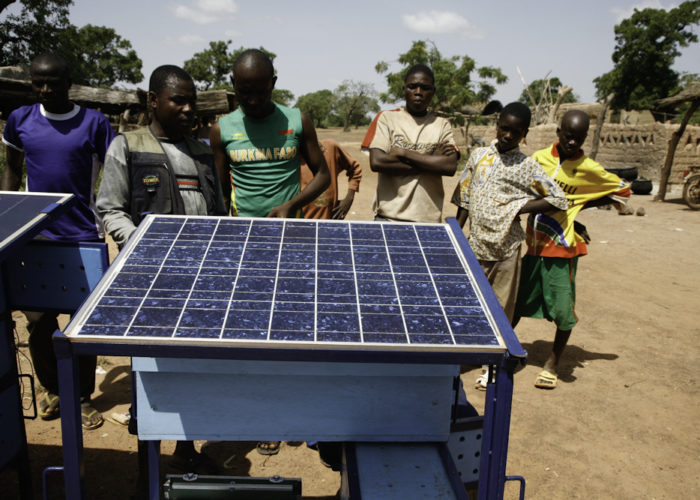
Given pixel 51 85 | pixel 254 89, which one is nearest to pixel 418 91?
pixel 254 89

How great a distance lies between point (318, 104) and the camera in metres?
67.2

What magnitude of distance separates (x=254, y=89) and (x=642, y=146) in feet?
56.4

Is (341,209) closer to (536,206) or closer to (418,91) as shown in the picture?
(418,91)

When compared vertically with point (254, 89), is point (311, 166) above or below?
below

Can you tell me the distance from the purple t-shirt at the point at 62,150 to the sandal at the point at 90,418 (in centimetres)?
111

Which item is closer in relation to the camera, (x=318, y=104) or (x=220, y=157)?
(x=220, y=157)

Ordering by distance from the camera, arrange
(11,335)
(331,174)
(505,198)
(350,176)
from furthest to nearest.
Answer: (350,176) < (331,174) < (505,198) < (11,335)

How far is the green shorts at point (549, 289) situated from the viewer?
398cm

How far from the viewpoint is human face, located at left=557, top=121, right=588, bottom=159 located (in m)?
3.67

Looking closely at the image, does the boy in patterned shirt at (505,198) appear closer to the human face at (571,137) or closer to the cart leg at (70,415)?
→ the human face at (571,137)

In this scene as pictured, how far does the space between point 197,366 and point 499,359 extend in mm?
1022

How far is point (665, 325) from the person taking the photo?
534 centimetres

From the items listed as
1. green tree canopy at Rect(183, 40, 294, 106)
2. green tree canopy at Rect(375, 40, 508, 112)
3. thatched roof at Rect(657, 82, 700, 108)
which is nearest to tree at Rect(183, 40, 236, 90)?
green tree canopy at Rect(183, 40, 294, 106)

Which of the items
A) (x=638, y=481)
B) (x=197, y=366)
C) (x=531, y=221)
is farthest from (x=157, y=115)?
(x=638, y=481)
